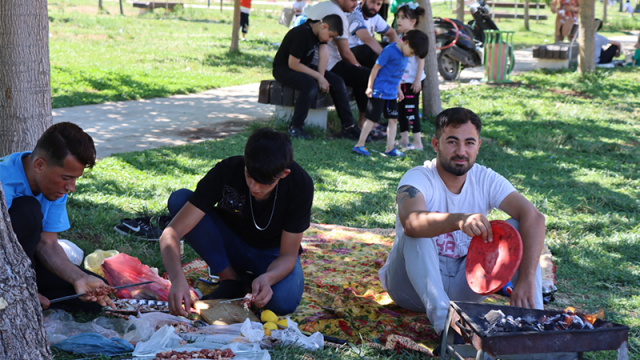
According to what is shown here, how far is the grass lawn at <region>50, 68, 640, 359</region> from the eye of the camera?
4078mm

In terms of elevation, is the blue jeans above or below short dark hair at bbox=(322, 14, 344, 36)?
below

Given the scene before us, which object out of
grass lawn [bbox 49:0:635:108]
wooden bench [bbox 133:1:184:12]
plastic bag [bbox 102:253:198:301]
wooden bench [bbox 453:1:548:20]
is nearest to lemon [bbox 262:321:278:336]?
plastic bag [bbox 102:253:198:301]

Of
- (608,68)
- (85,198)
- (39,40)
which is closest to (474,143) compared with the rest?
(39,40)

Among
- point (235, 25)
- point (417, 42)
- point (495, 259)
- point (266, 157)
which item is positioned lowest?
point (495, 259)

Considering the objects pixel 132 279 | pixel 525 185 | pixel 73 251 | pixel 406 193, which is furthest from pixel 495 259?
pixel 525 185

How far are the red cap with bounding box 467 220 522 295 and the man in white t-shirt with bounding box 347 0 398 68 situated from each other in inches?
221

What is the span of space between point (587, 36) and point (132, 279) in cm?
1090

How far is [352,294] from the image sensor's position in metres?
3.66

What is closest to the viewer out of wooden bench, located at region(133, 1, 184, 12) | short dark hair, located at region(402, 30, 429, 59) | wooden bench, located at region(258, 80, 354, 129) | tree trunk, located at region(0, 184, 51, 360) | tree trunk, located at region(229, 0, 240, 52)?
tree trunk, located at region(0, 184, 51, 360)

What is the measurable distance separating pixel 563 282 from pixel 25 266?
324cm

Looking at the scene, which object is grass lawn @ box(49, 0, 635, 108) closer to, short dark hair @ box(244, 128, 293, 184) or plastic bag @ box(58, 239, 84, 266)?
plastic bag @ box(58, 239, 84, 266)

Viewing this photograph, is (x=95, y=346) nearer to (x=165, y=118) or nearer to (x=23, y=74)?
(x=23, y=74)

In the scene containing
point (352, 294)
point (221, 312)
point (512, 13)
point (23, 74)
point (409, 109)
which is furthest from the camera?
point (512, 13)

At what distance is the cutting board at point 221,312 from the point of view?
3162 millimetres
